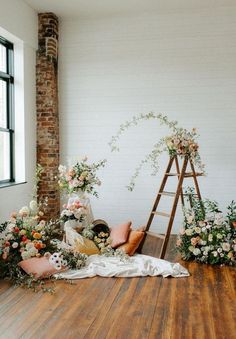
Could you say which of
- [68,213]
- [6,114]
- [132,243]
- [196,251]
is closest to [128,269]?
[132,243]

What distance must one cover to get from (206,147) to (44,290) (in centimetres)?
380

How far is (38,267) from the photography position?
15.0 ft

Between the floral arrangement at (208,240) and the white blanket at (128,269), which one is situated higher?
the floral arrangement at (208,240)

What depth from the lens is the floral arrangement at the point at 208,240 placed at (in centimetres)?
509

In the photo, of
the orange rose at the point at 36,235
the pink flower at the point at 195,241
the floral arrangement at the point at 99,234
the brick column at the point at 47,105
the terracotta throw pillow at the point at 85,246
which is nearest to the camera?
the orange rose at the point at 36,235

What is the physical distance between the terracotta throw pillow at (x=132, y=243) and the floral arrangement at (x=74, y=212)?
68 centimetres

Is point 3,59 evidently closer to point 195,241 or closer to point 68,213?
point 68,213

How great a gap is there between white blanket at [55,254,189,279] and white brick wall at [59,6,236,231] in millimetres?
2056

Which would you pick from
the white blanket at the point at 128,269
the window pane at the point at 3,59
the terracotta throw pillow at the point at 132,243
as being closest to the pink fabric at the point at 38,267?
the white blanket at the point at 128,269

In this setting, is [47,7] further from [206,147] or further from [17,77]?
[206,147]

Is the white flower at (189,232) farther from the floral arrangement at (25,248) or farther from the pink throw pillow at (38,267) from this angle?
the pink throw pillow at (38,267)

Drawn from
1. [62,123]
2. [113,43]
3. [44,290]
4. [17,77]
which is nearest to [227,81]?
[113,43]

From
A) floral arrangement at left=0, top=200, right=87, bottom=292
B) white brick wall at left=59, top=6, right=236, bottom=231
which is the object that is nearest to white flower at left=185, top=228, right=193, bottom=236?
floral arrangement at left=0, top=200, right=87, bottom=292

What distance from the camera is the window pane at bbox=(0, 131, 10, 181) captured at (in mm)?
6352
